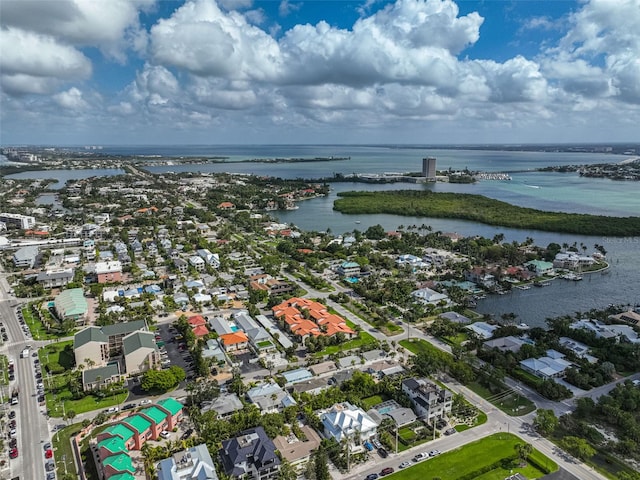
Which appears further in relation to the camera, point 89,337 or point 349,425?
point 89,337

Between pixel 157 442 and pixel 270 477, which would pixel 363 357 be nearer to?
pixel 270 477

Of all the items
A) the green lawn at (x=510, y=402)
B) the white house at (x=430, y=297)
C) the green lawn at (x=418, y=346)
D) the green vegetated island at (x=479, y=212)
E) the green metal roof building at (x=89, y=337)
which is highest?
the green vegetated island at (x=479, y=212)

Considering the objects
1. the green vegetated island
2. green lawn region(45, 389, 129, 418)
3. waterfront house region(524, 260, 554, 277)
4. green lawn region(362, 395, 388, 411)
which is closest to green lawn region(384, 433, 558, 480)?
green lawn region(362, 395, 388, 411)

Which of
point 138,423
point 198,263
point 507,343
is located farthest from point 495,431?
point 198,263

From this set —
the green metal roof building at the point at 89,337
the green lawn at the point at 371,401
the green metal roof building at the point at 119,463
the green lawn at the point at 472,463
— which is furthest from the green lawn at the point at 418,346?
the green metal roof building at the point at 89,337

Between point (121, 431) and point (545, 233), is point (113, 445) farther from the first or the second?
point (545, 233)

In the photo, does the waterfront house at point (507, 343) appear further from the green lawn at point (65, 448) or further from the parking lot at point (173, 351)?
the green lawn at point (65, 448)

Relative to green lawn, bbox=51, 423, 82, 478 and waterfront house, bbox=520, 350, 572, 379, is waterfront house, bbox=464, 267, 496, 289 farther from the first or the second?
green lawn, bbox=51, 423, 82, 478
